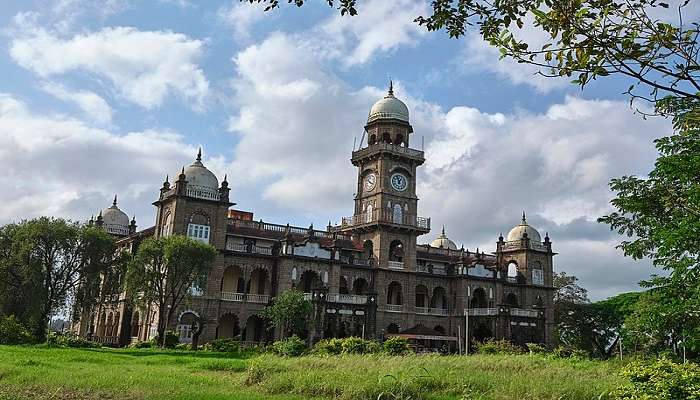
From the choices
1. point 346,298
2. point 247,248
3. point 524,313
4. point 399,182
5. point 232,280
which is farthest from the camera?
point 399,182

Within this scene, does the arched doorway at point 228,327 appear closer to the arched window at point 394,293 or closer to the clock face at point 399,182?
the arched window at point 394,293

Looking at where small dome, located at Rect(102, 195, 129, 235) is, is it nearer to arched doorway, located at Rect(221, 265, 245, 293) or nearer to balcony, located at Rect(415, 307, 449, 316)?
arched doorway, located at Rect(221, 265, 245, 293)

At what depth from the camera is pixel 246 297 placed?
165 ft

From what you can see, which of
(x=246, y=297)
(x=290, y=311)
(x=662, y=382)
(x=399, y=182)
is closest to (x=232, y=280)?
(x=246, y=297)

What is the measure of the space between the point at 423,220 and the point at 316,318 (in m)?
15.1

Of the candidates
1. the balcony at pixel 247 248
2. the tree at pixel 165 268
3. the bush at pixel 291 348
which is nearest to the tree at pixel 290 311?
the tree at pixel 165 268

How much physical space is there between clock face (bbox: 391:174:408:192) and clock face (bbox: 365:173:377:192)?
1631 mm

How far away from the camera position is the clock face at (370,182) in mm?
59500

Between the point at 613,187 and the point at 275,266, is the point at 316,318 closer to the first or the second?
the point at 275,266

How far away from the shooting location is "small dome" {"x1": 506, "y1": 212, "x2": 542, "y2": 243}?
67438 millimetres

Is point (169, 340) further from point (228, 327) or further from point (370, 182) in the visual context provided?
point (370, 182)

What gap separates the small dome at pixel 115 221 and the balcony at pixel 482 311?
31984 millimetres

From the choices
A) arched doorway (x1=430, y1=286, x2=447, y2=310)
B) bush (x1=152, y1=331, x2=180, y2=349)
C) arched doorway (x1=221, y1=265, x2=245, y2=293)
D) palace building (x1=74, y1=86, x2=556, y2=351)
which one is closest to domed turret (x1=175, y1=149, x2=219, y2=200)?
palace building (x1=74, y1=86, x2=556, y2=351)

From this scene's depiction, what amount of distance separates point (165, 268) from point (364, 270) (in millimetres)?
18960
